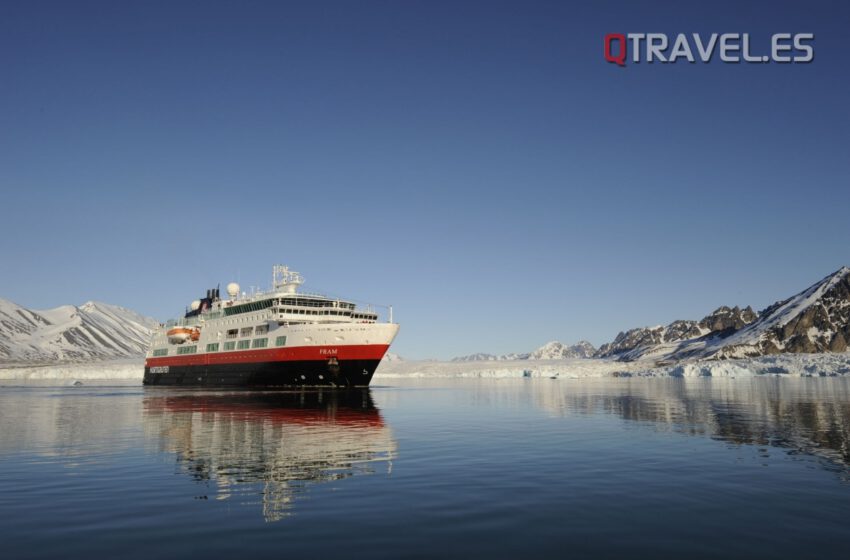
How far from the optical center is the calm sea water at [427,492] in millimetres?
10383

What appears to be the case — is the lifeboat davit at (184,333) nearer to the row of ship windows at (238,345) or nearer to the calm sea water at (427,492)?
the row of ship windows at (238,345)

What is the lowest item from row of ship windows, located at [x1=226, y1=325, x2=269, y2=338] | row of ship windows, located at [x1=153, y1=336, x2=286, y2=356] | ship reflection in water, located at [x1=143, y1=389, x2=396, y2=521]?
ship reflection in water, located at [x1=143, y1=389, x2=396, y2=521]

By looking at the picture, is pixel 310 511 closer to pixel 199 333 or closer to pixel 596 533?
pixel 596 533

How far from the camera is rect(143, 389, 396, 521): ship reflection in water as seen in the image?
15.4 meters

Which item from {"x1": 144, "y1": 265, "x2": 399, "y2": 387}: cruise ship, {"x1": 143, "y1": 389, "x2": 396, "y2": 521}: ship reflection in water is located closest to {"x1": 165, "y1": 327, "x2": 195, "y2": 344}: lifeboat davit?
{"x1": 144, "y1": 265, "x2": 399, "y2": 387}: cruise ship

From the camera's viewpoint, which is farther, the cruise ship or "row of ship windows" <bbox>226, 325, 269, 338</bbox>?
"row of ship windows" <bbox>226, 325, 269, 338</bbox>

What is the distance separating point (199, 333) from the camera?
340 ft

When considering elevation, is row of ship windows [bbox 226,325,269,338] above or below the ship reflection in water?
above

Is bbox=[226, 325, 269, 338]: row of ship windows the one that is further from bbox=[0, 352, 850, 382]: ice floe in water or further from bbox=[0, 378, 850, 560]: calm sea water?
bbox=[0, 352, 850, 382]: ice floe in water

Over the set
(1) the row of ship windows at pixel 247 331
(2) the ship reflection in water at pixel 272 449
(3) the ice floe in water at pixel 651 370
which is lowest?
(3) the ice floe in water at pixel 651 370

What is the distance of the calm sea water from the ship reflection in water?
133mm

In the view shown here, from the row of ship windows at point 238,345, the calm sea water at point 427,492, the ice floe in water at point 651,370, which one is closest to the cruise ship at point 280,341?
the row of ship windows at point 238,345

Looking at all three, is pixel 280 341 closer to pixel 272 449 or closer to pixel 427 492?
pixel 272 449

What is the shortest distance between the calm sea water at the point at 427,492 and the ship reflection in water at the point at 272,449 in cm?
13
